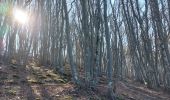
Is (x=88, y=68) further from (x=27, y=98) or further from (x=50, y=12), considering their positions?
(x=50, y=12)

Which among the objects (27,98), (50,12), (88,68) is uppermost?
(50,12)

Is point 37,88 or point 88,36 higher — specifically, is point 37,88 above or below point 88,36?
below

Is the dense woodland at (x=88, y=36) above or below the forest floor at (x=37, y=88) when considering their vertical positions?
above

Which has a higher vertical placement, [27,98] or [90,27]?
[90,27]

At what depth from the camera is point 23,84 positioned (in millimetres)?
14422

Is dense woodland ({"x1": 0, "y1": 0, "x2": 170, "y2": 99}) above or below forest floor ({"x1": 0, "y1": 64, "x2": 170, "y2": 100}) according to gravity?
above

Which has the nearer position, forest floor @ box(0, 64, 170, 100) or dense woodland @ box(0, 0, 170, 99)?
forest floor @ box(0, 64, 170, 100)

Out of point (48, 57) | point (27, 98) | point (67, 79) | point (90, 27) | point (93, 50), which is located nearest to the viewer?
point (27, 98)

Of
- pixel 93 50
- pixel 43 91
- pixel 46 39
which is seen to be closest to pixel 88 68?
pixel 93 50

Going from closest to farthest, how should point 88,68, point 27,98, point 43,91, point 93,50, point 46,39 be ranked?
point 27,98
point 43,91
point 88,68
point 93,50
point 46,39

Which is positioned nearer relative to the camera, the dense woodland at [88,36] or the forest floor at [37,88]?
the forest floor at [37,88]

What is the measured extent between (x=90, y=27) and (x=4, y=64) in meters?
6.11

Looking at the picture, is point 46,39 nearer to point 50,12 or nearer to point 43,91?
point 50,12

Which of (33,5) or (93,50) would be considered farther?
(33,5)
